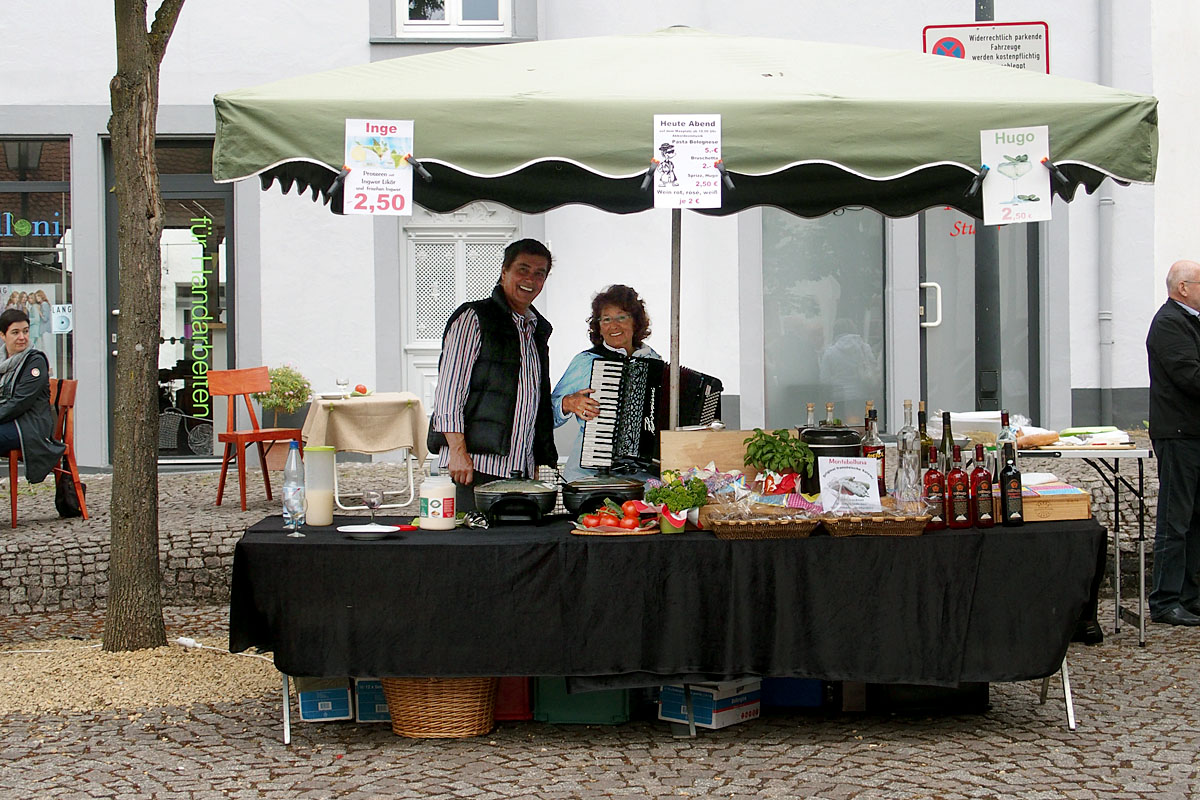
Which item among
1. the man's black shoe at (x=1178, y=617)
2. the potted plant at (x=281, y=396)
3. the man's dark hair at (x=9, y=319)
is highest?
the man's dark hair at (x=9, y=319)

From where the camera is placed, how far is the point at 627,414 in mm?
5344

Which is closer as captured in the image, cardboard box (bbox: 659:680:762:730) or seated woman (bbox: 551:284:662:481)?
cardboard box (bbox: 659:680:762:730)

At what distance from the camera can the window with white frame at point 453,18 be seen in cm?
1096

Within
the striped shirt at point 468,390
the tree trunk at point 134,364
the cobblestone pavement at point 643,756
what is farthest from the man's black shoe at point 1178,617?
the tree trunk at point 134,364

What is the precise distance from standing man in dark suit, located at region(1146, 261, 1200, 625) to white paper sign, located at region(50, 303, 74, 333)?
8.81 metres

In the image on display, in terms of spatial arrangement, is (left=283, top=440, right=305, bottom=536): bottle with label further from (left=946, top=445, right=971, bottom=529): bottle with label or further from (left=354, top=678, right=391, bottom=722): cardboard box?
(left=946, top=445, right=971, bottom=529): bottle with label

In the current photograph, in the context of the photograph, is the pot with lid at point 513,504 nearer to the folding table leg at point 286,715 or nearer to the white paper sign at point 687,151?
the folding table leg at point 286,715

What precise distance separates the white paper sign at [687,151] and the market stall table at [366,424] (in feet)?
14.1

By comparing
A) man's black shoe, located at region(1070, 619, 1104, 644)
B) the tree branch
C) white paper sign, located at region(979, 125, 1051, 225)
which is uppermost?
the tree branch

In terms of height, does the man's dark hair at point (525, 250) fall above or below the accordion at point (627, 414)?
above

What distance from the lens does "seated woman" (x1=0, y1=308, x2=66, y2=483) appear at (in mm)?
8086

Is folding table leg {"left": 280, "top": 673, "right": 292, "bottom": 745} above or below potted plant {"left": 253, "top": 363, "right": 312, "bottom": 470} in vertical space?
below

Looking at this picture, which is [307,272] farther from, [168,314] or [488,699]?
[488,699]

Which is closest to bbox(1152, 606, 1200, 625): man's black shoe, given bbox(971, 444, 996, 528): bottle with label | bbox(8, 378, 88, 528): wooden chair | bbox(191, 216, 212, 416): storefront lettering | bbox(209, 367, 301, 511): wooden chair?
bbox(971, 444, 996, 528): bottle with label
